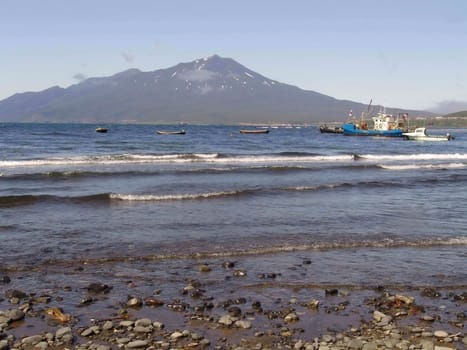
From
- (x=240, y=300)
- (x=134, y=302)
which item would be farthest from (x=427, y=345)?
(x=134, y=302)

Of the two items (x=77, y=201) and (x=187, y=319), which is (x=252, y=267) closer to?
(x=187, y=319)

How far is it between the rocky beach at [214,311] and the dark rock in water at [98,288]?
0.8 inches

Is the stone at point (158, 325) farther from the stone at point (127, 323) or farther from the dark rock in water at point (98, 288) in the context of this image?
the dark rock in water at point (98, 288)

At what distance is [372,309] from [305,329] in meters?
1.60

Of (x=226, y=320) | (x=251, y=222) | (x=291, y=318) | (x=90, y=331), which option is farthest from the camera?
(x=251, y=222)

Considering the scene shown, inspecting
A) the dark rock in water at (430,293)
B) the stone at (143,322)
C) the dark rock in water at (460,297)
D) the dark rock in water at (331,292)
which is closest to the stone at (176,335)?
the stone at (143,322)

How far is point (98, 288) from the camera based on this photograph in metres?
Answer: 10.6

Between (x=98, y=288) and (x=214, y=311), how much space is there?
253 centimetres

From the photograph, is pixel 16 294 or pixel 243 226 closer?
pixel 16 294

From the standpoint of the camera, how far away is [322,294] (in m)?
10.6

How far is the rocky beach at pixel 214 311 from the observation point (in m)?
8.33

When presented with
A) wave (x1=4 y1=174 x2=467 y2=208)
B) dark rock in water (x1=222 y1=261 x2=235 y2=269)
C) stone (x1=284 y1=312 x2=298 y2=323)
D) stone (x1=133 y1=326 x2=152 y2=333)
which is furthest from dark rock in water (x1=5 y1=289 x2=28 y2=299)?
wave (x1=4 y1=174 x2=467 y2=208)

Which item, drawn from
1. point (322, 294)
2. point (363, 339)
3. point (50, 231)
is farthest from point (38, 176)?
point (363, 339)

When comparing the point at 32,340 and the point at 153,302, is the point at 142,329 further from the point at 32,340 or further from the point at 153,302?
the point at 32,340
